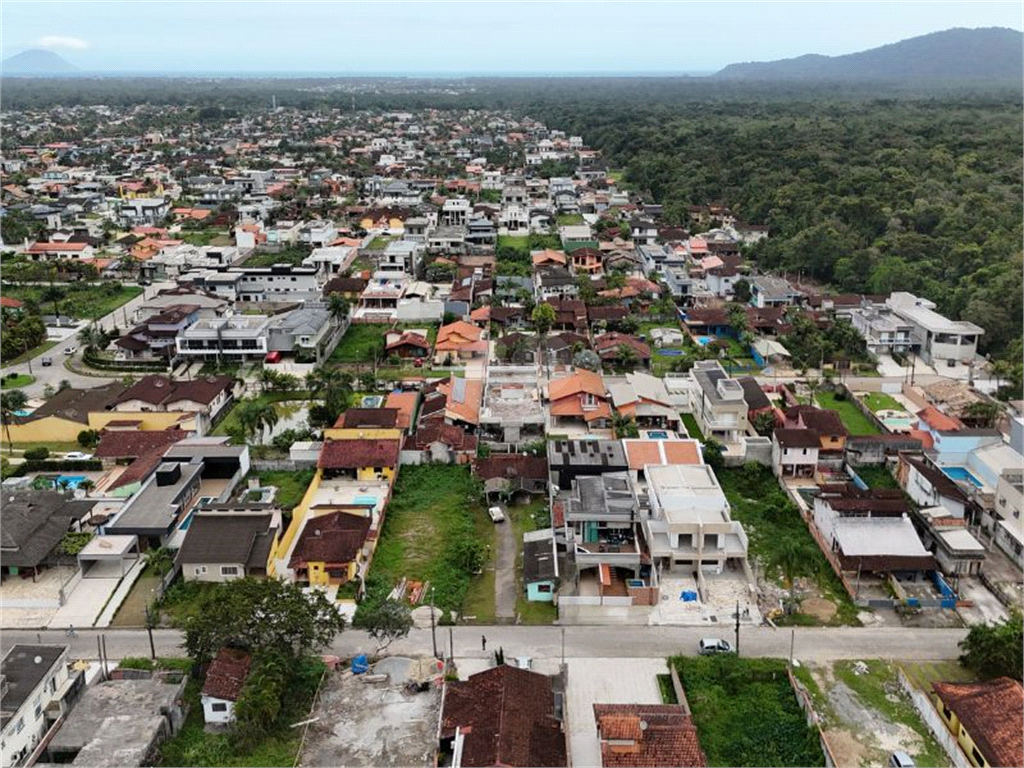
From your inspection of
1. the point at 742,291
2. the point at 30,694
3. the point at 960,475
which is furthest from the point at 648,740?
the point at 742,291

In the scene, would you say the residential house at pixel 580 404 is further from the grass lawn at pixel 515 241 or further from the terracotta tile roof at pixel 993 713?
the grass lawn at pixel 515 241

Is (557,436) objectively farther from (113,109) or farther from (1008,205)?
(113,109)

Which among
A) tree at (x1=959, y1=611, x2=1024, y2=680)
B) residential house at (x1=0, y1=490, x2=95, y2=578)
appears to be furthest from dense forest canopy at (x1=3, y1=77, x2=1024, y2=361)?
residential house at (x1=0, y1=490, x2=95, y2=578)

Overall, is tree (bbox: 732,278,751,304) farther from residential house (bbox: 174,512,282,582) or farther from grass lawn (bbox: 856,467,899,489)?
residential house (bbox: 174,512,282,582)

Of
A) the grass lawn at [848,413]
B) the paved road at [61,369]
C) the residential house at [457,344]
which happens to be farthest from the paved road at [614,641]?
the residential house at [457,344]

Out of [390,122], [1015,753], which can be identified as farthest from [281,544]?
[390,122]
